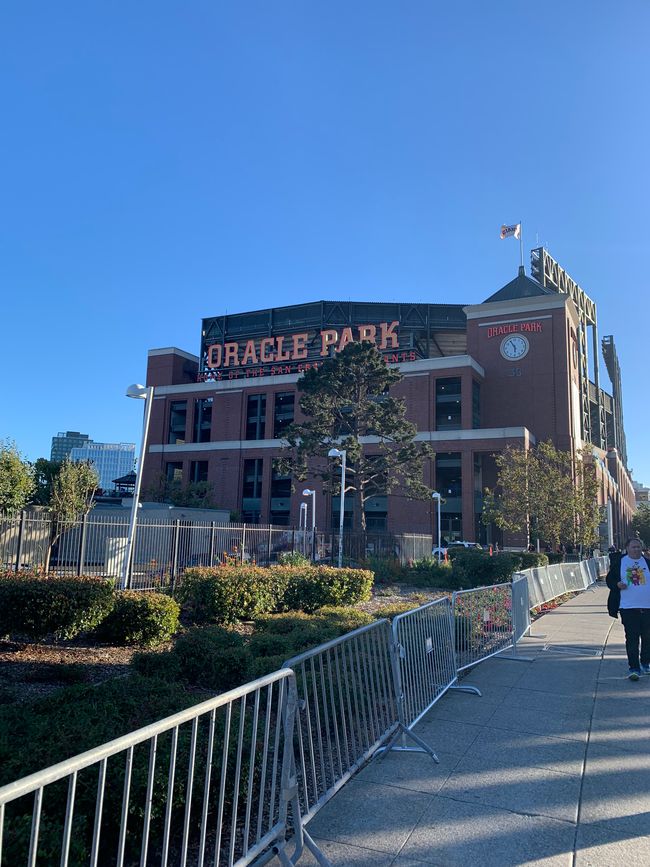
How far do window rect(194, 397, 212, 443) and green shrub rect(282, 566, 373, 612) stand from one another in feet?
179

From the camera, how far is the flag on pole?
64688 millimetres

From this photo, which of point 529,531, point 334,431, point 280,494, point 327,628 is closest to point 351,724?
point 327,628

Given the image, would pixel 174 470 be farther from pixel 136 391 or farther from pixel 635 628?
pixel 635 628

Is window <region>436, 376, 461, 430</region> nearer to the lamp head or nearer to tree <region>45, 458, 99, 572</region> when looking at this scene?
tree <region>45, 458, 99, 572</region>

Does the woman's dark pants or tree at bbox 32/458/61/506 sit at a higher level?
tree at bbox 32/458/61/506

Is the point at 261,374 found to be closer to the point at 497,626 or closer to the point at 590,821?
the point at 497,626

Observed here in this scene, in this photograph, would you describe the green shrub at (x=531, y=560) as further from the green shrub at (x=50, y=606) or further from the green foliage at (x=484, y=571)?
the green shrub at (x=50, y=606)

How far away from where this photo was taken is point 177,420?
6988 cm

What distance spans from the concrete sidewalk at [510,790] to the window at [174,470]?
62.4 metres

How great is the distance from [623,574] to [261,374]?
Answer: 62.4 meters

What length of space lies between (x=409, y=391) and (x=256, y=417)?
16.7 m

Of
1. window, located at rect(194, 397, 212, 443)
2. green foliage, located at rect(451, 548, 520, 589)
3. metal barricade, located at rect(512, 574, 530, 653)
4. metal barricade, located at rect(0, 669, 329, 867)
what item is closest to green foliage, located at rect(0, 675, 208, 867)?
metal barricade, located at rect(0, 669, 329, 867)

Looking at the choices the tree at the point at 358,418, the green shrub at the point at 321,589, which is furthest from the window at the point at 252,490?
the green shrub at the point at 321,589

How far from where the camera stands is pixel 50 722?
13.8 feet
